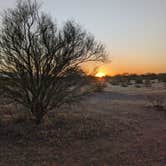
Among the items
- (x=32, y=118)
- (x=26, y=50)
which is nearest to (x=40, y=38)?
(x=26, y=50)

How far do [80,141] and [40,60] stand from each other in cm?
355

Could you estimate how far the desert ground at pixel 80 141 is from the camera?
10.8 meters

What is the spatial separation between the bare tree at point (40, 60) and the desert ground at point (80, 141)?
109 cm

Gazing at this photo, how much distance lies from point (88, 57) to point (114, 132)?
3.34 m

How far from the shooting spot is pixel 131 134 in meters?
14.5

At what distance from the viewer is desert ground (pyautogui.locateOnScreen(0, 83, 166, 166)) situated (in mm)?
10812

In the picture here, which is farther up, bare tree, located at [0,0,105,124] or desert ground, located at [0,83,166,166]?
bare tree, located at [0,0,105,124]

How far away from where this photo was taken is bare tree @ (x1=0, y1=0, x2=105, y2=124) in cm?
1362

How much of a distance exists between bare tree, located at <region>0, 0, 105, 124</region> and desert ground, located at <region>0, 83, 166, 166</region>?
1.09 meters

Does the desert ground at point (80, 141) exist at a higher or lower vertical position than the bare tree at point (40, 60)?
lower

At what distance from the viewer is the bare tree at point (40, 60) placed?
1362cm

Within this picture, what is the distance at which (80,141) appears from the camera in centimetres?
1309

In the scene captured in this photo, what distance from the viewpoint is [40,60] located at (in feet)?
45.9

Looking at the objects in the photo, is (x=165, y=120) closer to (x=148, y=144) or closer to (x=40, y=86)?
(x=148, y=144)
